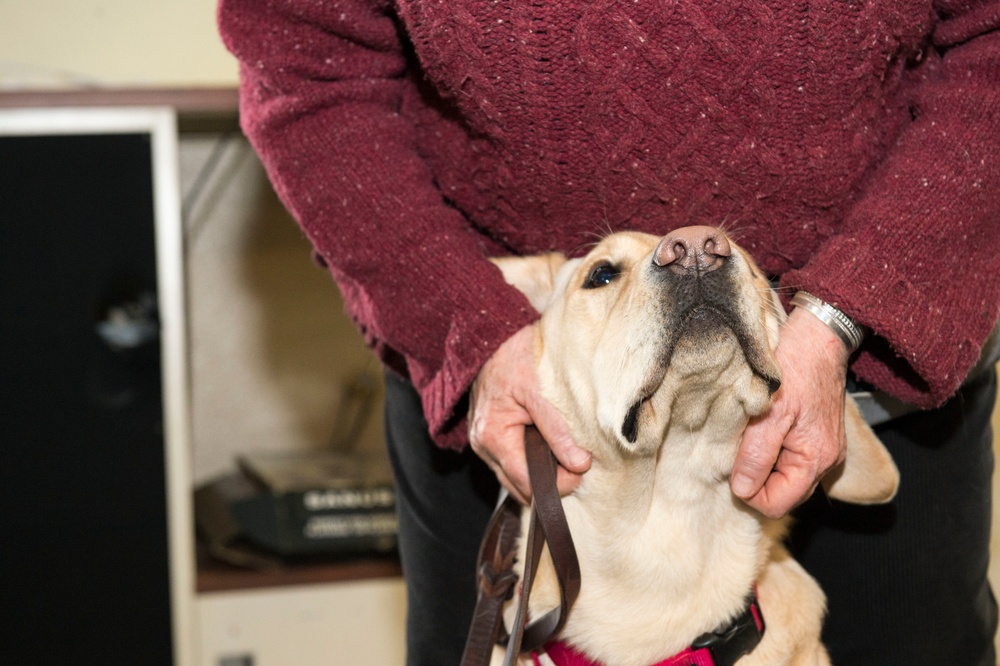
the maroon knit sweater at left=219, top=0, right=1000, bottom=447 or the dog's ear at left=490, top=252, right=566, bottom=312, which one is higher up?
the maroon knit sweater at left=219, top=0, right=1000, bottom=447

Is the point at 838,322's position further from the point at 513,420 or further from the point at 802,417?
the point at 513,420

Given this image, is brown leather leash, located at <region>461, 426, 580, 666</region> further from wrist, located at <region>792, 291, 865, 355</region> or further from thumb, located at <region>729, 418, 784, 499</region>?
wrist, located at <region>792, 291, 865, 355</region>

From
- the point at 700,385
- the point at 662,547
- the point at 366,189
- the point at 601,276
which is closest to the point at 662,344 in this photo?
the point at 700,385

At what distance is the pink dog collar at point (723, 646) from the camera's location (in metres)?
1.06

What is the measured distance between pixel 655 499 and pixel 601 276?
0.84 feet

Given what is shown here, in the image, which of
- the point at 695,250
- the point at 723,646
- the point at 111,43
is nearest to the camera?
the point at 695,250

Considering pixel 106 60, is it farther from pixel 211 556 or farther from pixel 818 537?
pixel 818 537

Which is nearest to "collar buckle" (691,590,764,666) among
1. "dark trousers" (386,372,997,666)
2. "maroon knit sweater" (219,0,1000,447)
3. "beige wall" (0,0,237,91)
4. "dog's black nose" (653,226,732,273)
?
"dark trousers" (386,372,997,666)

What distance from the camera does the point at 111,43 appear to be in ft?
8.81

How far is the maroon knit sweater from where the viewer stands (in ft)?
3.20

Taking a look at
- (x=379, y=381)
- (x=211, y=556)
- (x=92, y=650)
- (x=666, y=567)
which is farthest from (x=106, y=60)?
(x=666, y=567)

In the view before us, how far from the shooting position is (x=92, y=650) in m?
2.34

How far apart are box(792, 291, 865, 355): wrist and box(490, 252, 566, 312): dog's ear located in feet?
1.10

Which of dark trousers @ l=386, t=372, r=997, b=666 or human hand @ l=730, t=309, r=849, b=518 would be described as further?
dark trousers @ l=386, t=372, r=997, b=666
